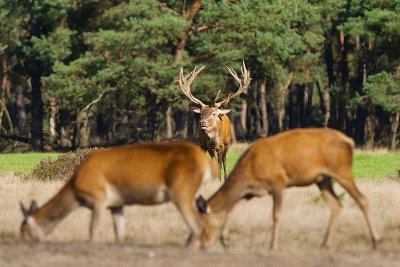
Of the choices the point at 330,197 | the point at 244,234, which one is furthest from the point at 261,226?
the point at 330,197

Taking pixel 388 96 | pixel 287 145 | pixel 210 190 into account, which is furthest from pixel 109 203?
Result: pixel 388 96

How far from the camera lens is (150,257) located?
20.8ft

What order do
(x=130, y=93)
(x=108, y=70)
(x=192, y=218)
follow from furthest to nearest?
(x=130, y=93) < (x=108, y=70) < (x=192, y=218)

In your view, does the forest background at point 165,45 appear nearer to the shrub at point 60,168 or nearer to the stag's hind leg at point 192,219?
the shrub at point 60,168

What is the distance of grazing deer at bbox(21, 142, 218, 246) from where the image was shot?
23.2 feet

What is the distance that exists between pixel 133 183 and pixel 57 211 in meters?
0.92

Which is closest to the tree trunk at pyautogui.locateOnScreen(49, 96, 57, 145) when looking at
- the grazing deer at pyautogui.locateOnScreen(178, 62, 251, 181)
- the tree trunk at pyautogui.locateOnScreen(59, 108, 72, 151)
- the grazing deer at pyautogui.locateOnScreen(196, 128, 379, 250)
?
the tree trunk at pyautogui.locateOnScreen(59, 108, 72, 151)

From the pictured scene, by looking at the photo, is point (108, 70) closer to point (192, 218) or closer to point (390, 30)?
point (390, 30)

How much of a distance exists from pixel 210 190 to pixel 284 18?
1606 centimetres

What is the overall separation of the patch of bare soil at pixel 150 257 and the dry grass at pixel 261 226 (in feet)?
1.68

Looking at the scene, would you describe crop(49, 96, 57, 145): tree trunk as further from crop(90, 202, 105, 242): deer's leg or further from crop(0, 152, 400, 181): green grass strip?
crop(90, 202, 105, 242): deer's leg

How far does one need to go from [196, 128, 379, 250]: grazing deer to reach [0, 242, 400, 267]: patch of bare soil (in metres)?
0.65

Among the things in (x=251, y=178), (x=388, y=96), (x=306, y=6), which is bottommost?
(x=388, y=96)

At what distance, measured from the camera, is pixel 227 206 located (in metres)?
7.67
